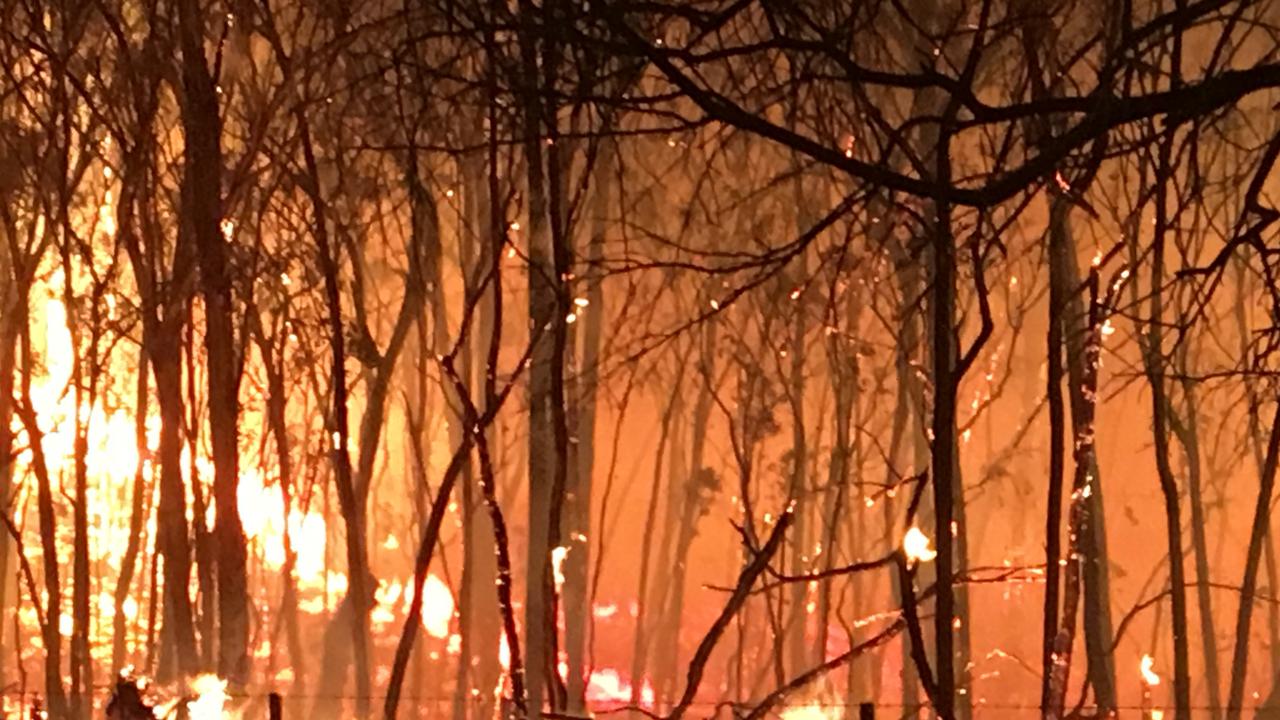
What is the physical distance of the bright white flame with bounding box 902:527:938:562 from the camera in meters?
2.90

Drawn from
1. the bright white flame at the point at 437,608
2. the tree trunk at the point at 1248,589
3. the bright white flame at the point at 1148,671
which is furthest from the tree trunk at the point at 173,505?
the tree trunk at the point at 1248,589

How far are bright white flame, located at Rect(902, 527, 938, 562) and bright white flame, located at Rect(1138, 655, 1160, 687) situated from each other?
553mm

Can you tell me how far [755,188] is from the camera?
321cm

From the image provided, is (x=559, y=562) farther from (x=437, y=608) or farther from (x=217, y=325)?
(x=217, y=325)

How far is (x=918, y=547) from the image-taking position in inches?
120

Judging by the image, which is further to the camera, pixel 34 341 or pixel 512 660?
pixel 34 341

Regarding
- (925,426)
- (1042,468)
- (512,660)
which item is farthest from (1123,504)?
(512,660)

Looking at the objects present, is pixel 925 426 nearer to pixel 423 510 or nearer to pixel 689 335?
pixel 689 335

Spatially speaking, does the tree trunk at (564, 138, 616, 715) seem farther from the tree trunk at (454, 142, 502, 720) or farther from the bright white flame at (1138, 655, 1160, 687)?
the bright white flame at (1138, 655, 1160, 687)

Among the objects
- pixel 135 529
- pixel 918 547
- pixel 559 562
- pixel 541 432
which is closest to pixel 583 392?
pixel 541 432

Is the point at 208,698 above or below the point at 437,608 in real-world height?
below

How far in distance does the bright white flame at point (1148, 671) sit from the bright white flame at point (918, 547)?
0.55m

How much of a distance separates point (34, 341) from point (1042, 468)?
8.08 ft

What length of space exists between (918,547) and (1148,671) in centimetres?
66
